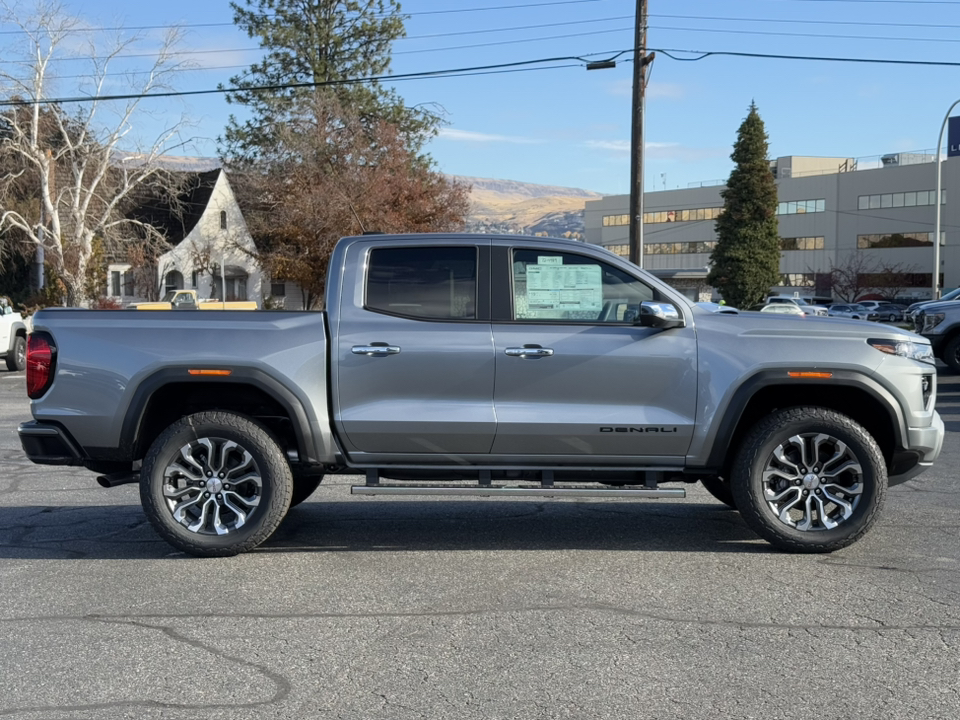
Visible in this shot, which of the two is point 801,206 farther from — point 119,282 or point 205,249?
point 119,282

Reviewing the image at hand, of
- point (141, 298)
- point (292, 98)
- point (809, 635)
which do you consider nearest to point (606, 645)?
point (809, 635)

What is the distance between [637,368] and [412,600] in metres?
2.01

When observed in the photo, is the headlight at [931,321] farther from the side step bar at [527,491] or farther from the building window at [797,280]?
the building window at [797,280]

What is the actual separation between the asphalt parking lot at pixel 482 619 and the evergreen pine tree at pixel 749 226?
5712 cm

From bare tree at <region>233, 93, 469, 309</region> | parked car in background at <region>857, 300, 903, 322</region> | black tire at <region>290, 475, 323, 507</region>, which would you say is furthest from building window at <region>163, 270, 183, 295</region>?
black tire at <region>290, 475, 323, 507</region>

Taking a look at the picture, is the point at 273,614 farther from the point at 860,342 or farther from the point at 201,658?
the point at 860,342

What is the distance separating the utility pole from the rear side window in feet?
54.9

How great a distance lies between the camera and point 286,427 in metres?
6.98

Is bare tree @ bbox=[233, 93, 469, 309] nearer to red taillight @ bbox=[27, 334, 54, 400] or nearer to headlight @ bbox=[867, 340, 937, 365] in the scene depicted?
red taillight @ bbox=[27, 334, 54, 400]

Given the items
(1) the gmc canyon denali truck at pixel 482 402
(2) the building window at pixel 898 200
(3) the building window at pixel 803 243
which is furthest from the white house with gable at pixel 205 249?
(1) the gmc canyon denali truck at pixel 482 402

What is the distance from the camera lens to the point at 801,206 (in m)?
87.7

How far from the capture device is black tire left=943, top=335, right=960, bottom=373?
18.8 m

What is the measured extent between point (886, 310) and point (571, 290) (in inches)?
2592

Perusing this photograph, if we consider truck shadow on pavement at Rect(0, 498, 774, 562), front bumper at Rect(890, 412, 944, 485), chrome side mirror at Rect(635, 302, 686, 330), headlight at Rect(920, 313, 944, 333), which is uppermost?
chrome side mirror at Rect(635, 302, 686, 330)
